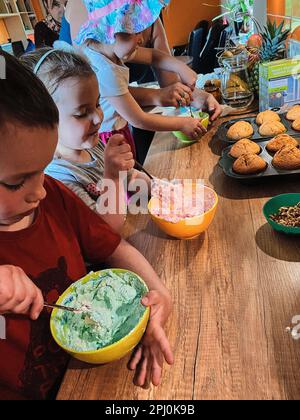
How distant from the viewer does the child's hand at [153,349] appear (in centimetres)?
56

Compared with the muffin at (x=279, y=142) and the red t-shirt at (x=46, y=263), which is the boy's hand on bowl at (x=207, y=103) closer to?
the muffin at (x=279, y=142)

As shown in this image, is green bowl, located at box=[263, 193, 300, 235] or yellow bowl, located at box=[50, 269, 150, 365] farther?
green bowl, located at box=[263, 193, 300, 235]

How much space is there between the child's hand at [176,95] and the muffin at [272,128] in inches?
17.9

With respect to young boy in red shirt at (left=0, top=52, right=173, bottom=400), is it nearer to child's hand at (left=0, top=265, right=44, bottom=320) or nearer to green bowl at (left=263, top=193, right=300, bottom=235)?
child's hand at (left=0, top=265, right=44, bottom=320)

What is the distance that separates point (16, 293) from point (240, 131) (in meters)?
0.99

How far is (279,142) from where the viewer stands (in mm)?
1059

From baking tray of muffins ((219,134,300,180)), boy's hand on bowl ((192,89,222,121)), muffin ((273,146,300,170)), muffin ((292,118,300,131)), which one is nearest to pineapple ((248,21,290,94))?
boy's hand on bowl ((192,89,222,121))

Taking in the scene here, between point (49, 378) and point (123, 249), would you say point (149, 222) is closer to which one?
point (123, 249)

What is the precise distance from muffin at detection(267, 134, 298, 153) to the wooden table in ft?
0.44

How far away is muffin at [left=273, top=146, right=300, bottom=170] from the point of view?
0.95m

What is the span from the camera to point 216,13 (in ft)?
16.9

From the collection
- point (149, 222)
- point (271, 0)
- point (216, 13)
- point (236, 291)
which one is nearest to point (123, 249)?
point (149, 222)

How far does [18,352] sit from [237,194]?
2.37 ft

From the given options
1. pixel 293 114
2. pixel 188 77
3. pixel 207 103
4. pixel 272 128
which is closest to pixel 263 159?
pixel 272 128
